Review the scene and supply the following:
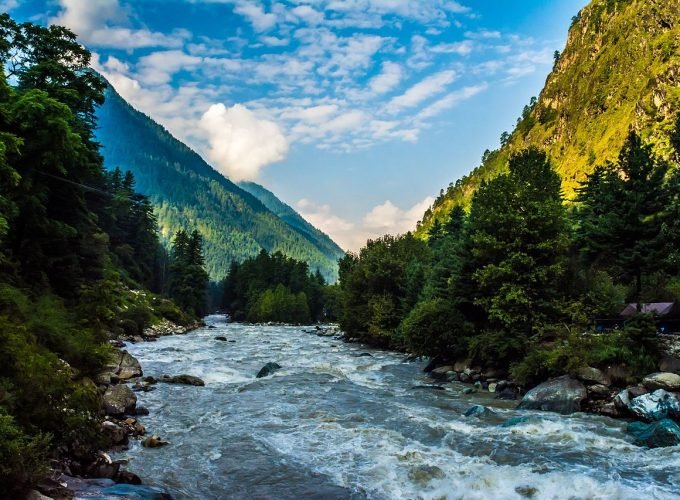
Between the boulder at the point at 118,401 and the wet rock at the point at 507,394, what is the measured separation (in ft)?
53.0

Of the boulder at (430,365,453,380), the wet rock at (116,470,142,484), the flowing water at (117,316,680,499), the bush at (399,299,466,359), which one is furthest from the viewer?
the bush at (399,299,466,359)

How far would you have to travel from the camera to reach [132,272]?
8125 cm

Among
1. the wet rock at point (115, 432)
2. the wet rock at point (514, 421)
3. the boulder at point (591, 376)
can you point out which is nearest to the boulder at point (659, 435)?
the wet rock at point (514, 421)

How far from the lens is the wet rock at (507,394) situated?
22172mm

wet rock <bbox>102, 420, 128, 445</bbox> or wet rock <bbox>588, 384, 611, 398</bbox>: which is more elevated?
wet rock <bbox>588, 384, 611, 398</bbox>

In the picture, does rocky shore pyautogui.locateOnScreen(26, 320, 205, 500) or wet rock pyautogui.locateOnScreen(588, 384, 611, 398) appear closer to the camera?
rocky shore pyautogui.locateOnScreen(26, 320, 205, 500)

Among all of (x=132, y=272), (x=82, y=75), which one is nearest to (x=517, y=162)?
(x=82, y=75)

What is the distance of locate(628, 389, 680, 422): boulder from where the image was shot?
53.3ft

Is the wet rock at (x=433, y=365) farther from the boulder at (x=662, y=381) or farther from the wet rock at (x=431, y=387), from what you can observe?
the boulder at (x=662, y=381)

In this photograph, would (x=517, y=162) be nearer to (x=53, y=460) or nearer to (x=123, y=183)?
(x=53, y=460)

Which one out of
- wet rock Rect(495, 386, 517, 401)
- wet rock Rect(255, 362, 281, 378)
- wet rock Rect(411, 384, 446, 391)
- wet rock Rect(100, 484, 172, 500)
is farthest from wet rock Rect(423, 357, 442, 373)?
wet rock Rect(100, 484, 172, 500)

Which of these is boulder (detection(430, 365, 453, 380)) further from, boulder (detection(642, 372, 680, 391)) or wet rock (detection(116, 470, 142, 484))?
wet rock (detection(116, 470, 142, 484))

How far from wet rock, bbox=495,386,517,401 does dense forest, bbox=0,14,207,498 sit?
17329 mm

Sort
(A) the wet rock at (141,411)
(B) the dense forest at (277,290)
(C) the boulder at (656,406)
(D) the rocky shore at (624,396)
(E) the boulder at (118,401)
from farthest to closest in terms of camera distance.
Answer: (B) the dense forest at (277,290) < (A) the wet rock at (141,411) < (C) the boulder at (656,406) < (E) the boulder at (118,401) < (D) the rocky shore at (624,396)
